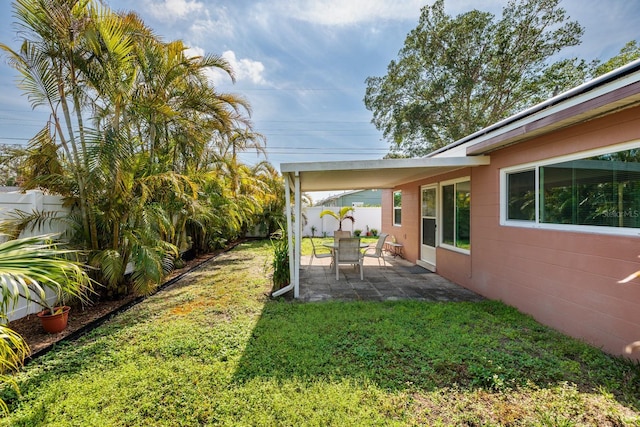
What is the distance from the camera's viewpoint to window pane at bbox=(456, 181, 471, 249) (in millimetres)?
6117

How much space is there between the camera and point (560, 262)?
3830 mm

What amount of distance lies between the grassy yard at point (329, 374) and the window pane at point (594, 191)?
158cm

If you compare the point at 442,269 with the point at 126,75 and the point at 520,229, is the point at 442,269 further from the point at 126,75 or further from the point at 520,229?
the point at 126,75

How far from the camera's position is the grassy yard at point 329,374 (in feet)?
7.90

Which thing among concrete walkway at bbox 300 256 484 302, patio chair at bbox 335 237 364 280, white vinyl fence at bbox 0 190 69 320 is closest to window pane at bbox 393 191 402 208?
concrete walkway at bbox 300 256 484 302

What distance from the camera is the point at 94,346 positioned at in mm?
3631

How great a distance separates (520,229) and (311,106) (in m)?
17.7

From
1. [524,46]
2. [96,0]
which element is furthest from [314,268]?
[524,46]

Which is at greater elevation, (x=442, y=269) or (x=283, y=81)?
(x=283, y=81)

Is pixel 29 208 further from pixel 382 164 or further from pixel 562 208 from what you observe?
pixel 562 208

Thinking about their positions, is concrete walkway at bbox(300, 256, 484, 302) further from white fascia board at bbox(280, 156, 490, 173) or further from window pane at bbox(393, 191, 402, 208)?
window pane at bbox(393, 191, 402, 208)

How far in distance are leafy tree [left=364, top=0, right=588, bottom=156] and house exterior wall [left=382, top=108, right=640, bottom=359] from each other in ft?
42.1

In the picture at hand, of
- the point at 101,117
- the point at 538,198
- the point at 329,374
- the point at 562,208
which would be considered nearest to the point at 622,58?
the point at 538,198

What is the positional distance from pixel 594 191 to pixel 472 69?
15.5 m
